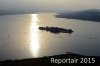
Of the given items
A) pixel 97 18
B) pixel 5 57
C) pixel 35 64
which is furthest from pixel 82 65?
pixel 97 18

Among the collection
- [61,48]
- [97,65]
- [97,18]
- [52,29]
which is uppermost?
[97,18]

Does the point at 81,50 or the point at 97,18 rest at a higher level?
the point at 97,18

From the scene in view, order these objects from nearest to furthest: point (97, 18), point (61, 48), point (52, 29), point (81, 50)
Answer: point (81, 50)
point (61, 48)
point (52, 29)
point (97, 18)

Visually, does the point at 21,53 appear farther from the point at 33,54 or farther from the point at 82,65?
the point at 82,65

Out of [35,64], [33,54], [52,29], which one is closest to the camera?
[35,64]

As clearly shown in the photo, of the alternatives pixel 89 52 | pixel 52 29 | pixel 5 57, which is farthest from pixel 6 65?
pixel 52 29

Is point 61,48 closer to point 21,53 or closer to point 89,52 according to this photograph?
point 89,52

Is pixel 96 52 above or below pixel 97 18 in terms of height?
below

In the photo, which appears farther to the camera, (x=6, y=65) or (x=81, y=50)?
(x=81, y=50)

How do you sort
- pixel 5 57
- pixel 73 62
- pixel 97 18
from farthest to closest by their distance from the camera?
pixel 97 18
pixel 5 57
pixel 73 62
